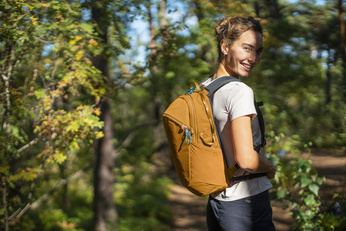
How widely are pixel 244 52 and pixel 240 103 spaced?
363 millimetres

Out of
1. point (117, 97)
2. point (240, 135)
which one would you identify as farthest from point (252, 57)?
point (117, 97)

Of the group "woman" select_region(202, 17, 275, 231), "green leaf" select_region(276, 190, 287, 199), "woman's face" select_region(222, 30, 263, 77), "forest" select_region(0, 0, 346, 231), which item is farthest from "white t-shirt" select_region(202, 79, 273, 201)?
"green leaf" select_region(276, 190, 287, 199)

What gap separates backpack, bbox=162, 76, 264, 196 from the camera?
164 cm

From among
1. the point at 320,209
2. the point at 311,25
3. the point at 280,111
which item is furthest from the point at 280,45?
the point at 320,209

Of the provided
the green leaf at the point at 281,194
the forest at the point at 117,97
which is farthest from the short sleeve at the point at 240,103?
the green leaf at the point at 281,194

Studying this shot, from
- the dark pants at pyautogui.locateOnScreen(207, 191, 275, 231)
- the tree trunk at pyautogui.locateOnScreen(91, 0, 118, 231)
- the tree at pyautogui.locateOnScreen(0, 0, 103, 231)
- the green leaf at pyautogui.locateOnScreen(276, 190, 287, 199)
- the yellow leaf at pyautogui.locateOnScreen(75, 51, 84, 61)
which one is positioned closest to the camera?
the dark pants at pyautogui.locateOnScreen(207, 191, 275, 231)

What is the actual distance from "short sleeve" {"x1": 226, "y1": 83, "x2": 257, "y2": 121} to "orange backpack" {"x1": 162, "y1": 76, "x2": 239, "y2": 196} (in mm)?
104

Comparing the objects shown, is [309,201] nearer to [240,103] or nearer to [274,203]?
[240,103]

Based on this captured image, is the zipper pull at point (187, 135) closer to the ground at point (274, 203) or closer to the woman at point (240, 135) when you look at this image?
the woman at point (240, 135)

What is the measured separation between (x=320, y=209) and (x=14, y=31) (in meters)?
3.98

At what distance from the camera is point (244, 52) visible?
1786 mm

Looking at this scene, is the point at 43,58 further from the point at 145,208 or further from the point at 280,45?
the point at 280,45

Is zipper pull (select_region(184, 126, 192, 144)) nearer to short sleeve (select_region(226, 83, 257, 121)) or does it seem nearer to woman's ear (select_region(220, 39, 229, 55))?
short sleeve (select_region(226, 83, 257, 121))

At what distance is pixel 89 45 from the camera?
3781 mm
